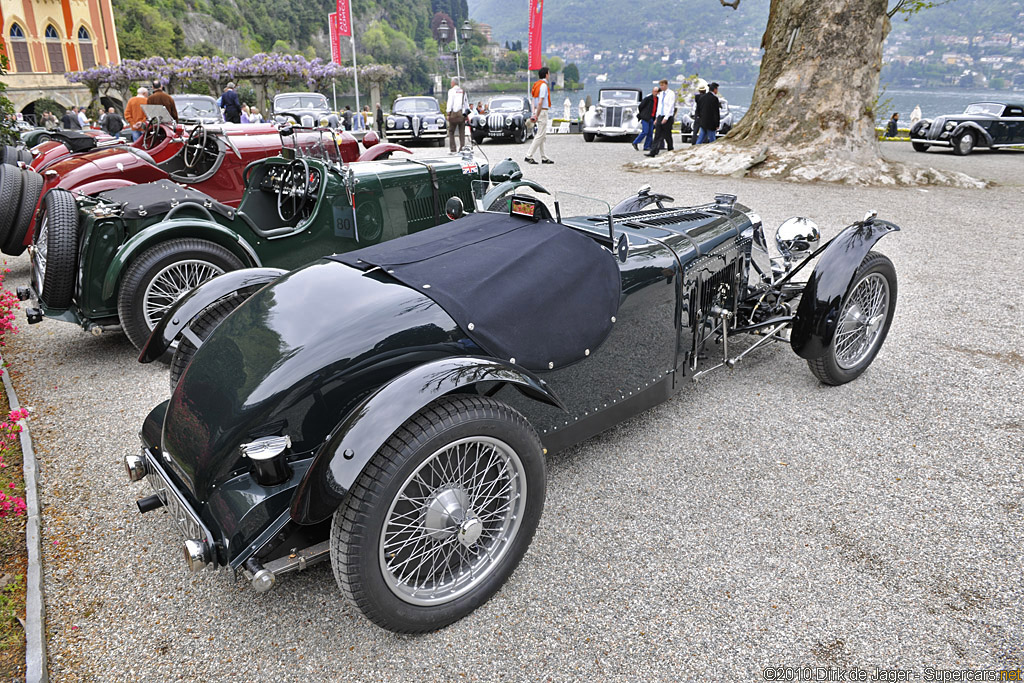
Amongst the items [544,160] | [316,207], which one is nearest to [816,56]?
[544,160]

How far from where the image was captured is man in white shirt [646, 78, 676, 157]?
15.4 m

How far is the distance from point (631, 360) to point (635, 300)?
0.31m

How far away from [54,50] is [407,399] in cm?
6526

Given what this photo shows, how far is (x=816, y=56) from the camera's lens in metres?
12.3

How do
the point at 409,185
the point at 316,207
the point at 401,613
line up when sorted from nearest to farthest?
the point at 401,613 → the point at 316,207 → the point at 409,185

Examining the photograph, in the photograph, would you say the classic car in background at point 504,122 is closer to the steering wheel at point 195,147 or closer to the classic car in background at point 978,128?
the classic car in background at point 978,128

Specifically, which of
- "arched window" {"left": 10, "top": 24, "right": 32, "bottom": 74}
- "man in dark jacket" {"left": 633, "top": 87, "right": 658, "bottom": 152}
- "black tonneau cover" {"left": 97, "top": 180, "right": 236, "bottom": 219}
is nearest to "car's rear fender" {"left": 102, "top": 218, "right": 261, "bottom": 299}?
"black tonneau cover" {"left": 97, "top": 180, "right": 236, "bottom": 219}

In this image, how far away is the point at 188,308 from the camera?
3.20m

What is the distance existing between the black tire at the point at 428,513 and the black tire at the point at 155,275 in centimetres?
304

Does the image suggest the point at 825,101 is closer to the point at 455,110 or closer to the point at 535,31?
the point at 455,110

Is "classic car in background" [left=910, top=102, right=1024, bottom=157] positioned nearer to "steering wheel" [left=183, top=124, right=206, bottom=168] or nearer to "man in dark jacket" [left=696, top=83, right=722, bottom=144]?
"man in dark jacket" [left=696, top=83, right=722, bottom=144]

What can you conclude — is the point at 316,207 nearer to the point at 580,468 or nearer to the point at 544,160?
the point at 580,468

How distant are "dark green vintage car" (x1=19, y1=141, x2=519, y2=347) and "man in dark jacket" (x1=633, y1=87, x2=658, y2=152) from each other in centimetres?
1228

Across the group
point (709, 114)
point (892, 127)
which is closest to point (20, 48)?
point (709, 114)
